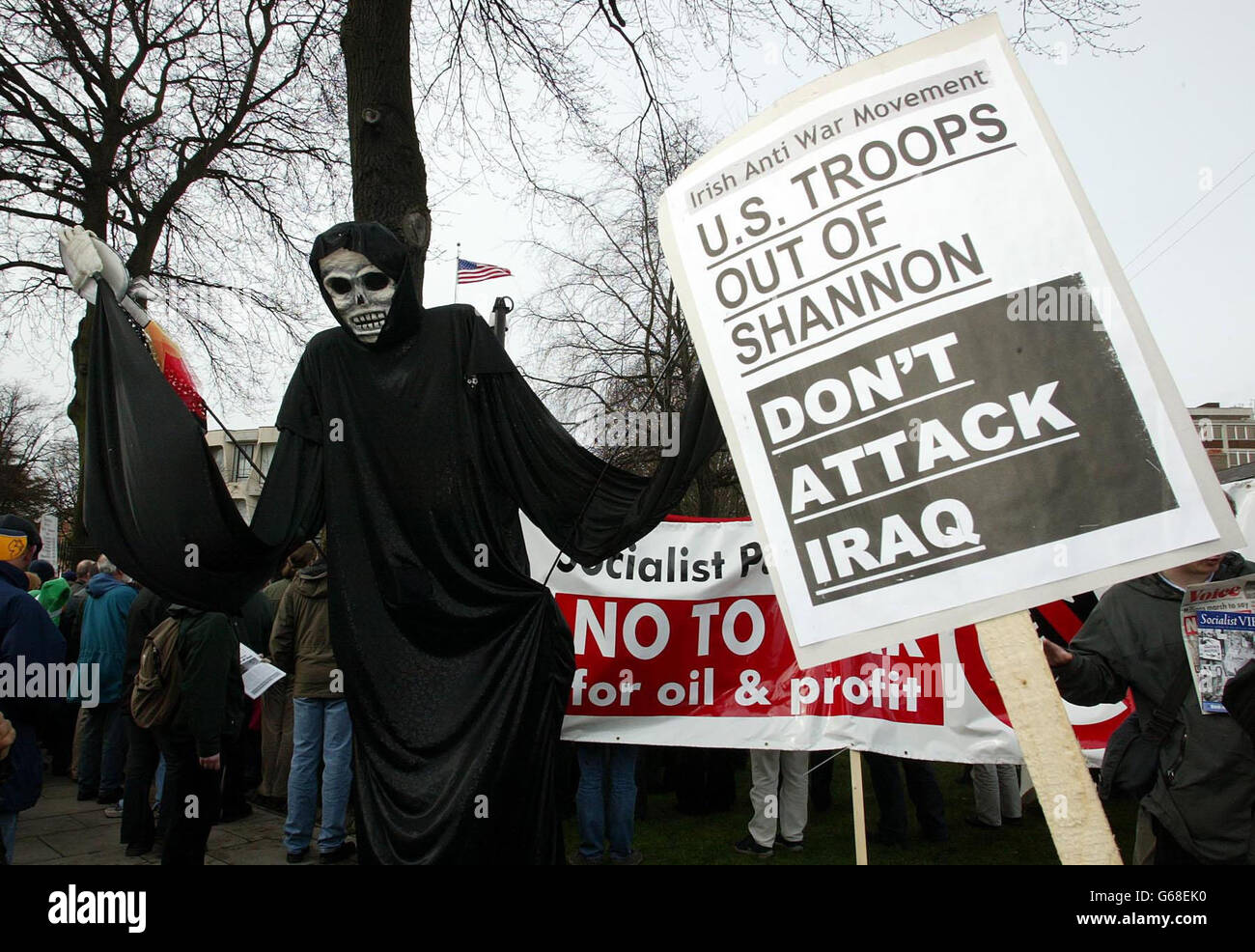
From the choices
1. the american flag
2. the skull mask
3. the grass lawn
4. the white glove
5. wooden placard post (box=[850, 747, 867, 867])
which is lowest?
the grass lawn

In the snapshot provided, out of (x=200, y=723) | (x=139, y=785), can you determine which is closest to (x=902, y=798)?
(x=200, y=723)

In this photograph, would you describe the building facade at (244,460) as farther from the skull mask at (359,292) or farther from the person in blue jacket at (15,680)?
the person in blue jacket at (15,680)

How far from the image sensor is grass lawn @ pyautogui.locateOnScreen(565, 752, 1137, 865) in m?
5.89

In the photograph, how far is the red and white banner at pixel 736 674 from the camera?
17.4 feet

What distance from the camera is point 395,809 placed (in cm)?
263

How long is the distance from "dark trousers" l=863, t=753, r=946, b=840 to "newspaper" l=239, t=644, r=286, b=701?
13.8 ft

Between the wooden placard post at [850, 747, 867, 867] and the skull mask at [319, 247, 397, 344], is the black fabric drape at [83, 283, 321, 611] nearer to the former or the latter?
the skull mask at [319, 247, 397, 344]

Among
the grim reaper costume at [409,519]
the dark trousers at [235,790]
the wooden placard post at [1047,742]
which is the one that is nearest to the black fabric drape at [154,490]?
the grim reaper costume at [409,519]

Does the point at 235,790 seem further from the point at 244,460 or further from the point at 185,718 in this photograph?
the point at 244,460

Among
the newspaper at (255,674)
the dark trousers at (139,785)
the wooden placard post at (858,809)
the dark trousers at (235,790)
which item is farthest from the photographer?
the dark trousers at (235,790)

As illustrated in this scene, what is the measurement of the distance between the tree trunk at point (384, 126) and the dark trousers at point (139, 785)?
3.87 meters

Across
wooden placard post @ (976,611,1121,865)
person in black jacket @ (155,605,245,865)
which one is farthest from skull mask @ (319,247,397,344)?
person in black jacket @ (155,605,245,865)
